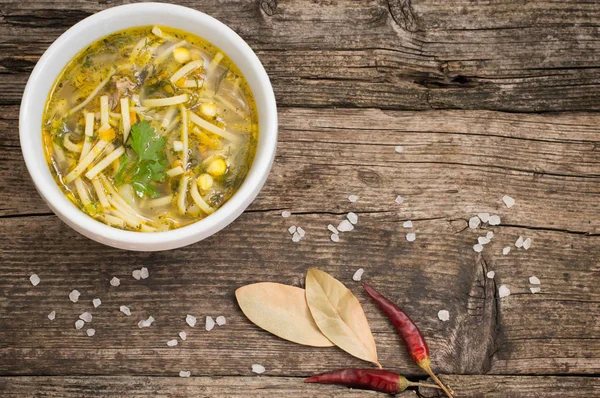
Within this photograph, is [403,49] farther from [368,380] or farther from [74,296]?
[74,296]

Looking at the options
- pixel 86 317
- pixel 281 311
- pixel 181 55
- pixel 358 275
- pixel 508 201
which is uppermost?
pixel 181 55

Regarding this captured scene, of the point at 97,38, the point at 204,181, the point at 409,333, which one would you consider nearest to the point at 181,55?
the point at 97,38

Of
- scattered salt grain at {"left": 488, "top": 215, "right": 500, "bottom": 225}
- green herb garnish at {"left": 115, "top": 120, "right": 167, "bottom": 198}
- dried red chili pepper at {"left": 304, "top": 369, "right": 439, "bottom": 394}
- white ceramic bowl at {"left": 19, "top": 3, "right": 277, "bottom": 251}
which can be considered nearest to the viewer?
white ceramic bowl at {"left": 19, "top": 3, "right": 277, "bottom": 251}

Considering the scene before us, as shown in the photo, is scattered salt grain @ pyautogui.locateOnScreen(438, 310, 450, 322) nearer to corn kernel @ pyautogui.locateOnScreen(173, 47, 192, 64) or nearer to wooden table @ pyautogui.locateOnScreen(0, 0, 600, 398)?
wooden table @ pyautogui.locateOnScreen(0, 0, 600, 398)

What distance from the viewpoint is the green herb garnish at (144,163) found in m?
1.73

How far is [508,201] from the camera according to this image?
6.86ft

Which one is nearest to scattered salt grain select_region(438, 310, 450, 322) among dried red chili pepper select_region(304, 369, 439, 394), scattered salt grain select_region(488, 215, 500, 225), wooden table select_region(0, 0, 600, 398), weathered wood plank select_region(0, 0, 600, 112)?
wooden table select_region(0, 0, 600, 398)

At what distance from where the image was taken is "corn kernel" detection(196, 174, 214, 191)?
1755 millimetres

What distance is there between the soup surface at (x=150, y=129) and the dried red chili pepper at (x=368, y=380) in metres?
0.60

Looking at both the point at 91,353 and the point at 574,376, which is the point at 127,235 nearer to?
the point at 91,353

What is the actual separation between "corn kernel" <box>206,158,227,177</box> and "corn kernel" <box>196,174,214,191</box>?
15 mm

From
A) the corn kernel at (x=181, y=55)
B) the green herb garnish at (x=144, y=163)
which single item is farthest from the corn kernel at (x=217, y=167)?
the corn kernel at (x=181, y=55)

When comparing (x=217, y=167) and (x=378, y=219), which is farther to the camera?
(x=378, y=219)

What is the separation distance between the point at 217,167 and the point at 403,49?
73cm
